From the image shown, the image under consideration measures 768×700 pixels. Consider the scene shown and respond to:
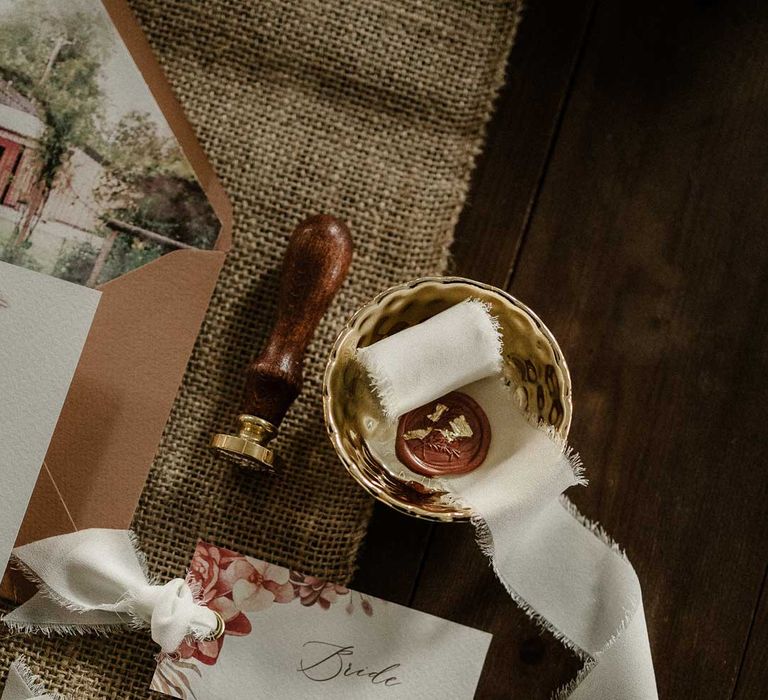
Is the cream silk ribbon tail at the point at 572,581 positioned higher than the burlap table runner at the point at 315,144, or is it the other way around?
the burlap table runner at the point at 315,144

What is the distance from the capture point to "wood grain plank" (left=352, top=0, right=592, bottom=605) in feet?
2.01

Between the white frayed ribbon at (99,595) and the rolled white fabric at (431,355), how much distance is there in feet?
0.61

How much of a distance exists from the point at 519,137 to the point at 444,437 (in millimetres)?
232

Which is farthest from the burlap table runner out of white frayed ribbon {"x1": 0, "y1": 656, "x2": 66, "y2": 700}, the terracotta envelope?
white frayed ribbon {"x1": 0, "y1": 656, "x2": 66, "y2": 700}

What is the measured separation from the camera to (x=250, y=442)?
53 centimetres

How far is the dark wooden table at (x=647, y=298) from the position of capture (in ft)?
1.94

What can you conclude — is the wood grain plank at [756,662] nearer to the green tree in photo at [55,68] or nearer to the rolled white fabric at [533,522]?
the rolled white fabric at [533,522]

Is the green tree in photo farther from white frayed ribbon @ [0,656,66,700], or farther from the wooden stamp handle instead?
white frayed ribbon @ [0,656,66,700]

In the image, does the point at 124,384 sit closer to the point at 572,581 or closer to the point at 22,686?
A: the point at 22,686

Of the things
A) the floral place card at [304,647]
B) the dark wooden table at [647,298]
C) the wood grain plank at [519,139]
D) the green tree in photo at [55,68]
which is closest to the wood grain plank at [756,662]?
the dark wooden table at [647,298]

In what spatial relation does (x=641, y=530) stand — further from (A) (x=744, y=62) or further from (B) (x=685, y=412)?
(A) (x=744, y=62)

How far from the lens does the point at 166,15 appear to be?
60 cm

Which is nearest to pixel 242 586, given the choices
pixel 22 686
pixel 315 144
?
pixel 22 686

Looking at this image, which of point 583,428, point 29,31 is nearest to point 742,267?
point 583,428
